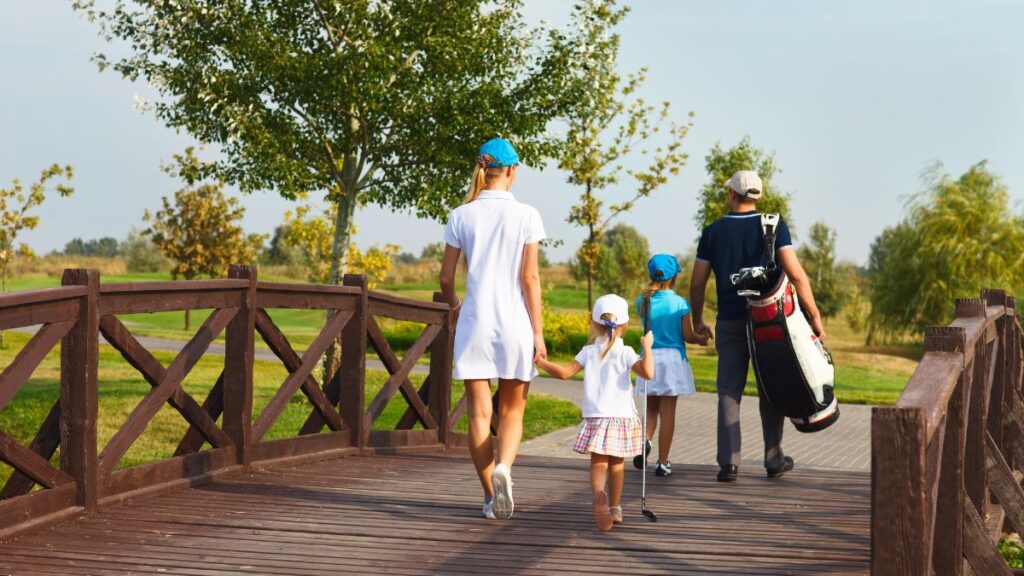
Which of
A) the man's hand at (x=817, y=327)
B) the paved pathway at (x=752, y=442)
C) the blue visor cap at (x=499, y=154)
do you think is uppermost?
the blue visor cap at (x=499, y=154)

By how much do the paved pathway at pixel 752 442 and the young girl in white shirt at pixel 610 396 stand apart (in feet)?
15.6

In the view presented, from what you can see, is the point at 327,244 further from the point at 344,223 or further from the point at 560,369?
the point at 560,369

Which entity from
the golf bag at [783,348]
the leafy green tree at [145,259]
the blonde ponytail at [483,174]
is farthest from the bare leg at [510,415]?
the leafy green tree at [145,259]

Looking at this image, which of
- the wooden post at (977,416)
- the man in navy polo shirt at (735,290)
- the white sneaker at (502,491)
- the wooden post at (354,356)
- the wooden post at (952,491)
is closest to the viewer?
the wooden post at (952,491)

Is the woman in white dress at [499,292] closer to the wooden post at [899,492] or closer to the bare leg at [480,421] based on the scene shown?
the bare leg at [480,421]

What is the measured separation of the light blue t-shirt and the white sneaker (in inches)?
87.4

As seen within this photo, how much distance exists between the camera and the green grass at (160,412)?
50.9 feet

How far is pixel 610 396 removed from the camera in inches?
258

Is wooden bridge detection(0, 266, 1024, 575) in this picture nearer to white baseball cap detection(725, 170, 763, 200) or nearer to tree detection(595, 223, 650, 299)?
white baseball cap detection(725, 170, 763, 200)

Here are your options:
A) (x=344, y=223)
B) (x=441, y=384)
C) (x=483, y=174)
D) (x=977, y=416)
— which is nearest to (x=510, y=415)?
(x=483, y=174)

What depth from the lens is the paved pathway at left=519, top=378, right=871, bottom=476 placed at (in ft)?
44.7

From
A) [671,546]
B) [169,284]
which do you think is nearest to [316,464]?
[169,284]

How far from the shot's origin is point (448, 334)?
34.7 ft

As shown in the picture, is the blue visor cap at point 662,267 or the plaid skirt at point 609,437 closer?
the plaid skirt at point 609,437
